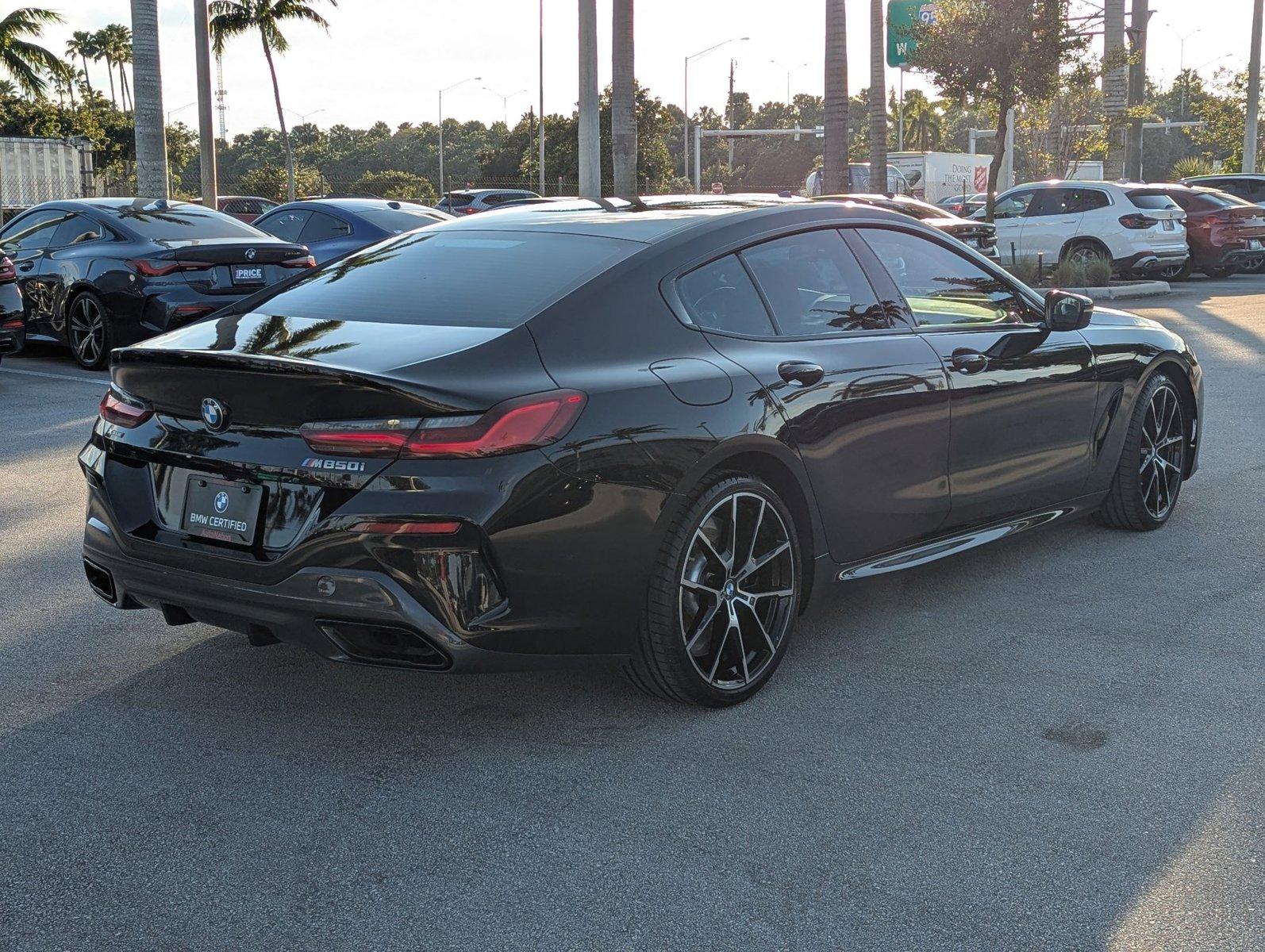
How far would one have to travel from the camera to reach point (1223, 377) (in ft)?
39.1

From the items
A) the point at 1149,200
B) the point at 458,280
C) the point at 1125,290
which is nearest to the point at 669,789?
the point at 458,280

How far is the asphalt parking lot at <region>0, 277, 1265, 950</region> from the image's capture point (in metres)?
3.14

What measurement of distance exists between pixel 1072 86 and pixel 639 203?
23.3 m

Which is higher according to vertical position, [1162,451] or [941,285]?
[941,285]

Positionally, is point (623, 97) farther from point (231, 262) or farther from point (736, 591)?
point (736, 591)

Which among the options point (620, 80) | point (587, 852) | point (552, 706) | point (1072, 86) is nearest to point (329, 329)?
point (552, 706)

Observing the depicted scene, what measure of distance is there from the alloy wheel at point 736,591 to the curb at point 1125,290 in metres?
16.4

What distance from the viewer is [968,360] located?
535 centimetres

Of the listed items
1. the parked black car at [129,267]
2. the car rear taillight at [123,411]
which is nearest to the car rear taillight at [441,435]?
the car rear taillight at [123,411]

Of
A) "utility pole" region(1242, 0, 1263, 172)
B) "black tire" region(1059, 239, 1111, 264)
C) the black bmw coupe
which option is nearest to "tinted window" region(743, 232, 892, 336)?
the black bmw coupe

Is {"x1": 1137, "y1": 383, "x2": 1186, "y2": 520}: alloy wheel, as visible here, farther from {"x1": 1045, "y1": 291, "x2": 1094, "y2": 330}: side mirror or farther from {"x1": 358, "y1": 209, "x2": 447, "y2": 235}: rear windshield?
{"x1": 358, "y1": 209, "x2": 447, "y2": 235}: rear windshield

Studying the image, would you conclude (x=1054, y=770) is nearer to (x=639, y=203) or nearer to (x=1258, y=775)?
(x=1258, y=775)

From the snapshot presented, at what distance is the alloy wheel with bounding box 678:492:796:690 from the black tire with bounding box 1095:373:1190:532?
8.10 ft

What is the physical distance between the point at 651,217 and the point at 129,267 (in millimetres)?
8413
